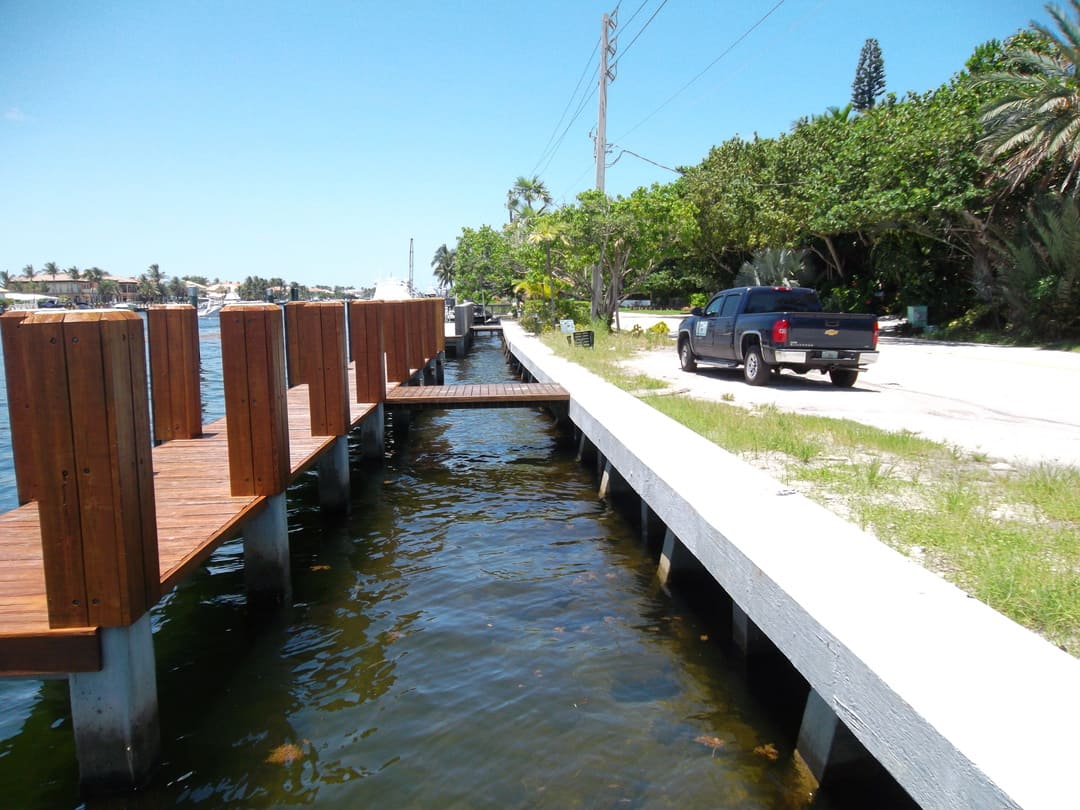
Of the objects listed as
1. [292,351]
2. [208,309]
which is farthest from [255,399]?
[208,309]

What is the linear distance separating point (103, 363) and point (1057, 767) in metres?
3.93

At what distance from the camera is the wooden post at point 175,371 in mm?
8320

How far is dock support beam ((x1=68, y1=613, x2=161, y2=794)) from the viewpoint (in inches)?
156

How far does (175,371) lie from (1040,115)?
87.5ft

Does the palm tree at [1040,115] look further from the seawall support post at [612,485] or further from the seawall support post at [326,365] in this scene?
the seawall support post at [326,365]

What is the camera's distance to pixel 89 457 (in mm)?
3664

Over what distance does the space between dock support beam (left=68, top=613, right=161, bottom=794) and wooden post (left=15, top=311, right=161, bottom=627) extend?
21cm

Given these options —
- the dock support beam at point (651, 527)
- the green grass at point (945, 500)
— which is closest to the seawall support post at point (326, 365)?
the dock support beam at point (651, 527)

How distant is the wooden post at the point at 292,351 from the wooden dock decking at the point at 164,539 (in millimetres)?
2434

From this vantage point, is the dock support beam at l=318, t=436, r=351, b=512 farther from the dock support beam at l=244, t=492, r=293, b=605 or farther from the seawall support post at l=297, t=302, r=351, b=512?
the dock support beam at l=244, t=492, r=293, b=605

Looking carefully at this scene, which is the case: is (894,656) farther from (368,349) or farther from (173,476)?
(368,349)

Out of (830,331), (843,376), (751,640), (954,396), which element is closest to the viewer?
(751,640)

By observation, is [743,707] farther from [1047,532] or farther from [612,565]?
[612,565]

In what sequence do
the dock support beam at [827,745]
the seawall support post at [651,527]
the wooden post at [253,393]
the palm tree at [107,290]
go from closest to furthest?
the dock support beam at [827,745] → the wooden post at [253,393] → the seawall support post at [651,527] → the palm tree at [107,290]
